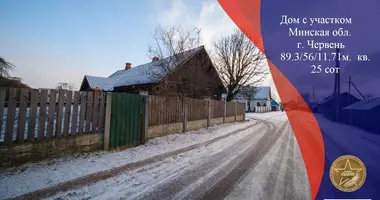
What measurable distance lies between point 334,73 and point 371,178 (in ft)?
8.01

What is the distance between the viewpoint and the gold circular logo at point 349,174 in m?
2.68

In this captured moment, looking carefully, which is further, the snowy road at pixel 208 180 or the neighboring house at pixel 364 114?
the neighboring house at pixel 364 114

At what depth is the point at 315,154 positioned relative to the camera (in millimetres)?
6145

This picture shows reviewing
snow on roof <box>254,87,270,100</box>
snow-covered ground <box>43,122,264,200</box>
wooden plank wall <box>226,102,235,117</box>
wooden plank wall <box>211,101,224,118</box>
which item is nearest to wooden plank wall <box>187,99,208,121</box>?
wooden plank wall <box>211,101,224,118</box>

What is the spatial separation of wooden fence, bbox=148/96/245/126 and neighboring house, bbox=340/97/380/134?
6.76m

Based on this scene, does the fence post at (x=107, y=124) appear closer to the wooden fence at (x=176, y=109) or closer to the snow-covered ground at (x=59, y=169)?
the snow-covered ground at (x=59, y=169)

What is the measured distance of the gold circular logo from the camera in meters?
2.68

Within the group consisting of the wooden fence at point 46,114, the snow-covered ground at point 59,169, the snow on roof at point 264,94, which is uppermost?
the snow on roof at point 264,94

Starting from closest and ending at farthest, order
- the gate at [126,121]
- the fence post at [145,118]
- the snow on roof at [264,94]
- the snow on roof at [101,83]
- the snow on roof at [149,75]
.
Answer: the gate at [126,121] < the fence post at [145,118] < the snow on roof at [149,75] < the snow on roof at [101,83] < the snow on roof at [264,94]

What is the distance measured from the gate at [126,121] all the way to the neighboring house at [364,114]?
6.77 m

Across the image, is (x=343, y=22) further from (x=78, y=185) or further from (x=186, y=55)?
(x=186, y=55)

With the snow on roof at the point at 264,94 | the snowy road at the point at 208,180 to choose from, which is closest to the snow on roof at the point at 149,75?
the snowy road at the point at 208,180

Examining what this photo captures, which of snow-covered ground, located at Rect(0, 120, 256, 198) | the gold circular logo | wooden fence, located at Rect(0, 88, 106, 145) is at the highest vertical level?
wooden fence, located at Rect(0, 88, 106, 145)

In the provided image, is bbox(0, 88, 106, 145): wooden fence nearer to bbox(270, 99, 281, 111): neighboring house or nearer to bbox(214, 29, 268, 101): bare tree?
bbox(214, 29, 268, 101): bare tree
